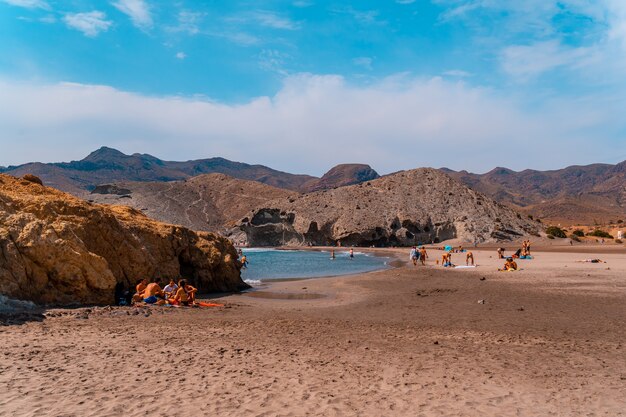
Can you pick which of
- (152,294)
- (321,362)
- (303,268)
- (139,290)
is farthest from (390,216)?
(321,362)

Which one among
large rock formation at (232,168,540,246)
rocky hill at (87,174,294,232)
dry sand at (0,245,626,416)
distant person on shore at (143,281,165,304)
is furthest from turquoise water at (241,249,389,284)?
rocky hill at (87,174,294,232)

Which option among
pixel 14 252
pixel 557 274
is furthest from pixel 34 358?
pixel 557 274

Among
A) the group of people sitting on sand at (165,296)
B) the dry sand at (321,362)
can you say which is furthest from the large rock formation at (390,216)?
the dry sand at (321,362)

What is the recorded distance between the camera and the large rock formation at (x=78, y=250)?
12680mm

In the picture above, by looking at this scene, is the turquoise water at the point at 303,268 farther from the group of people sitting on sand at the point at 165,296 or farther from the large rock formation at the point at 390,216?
the large rock formation at the point at 390,216

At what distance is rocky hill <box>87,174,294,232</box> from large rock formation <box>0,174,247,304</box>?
9580 centimetres

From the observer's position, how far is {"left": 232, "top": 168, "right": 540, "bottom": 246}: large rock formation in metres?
79.2

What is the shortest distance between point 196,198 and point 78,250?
413 ft

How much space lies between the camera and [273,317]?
41.7 ft

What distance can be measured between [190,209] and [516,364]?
125m

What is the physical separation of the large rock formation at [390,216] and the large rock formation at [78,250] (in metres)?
62.0

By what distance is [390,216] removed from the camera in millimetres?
83125

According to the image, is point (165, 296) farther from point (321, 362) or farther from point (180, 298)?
point (321, 362)

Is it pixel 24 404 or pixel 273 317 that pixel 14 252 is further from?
pixel 24 404
